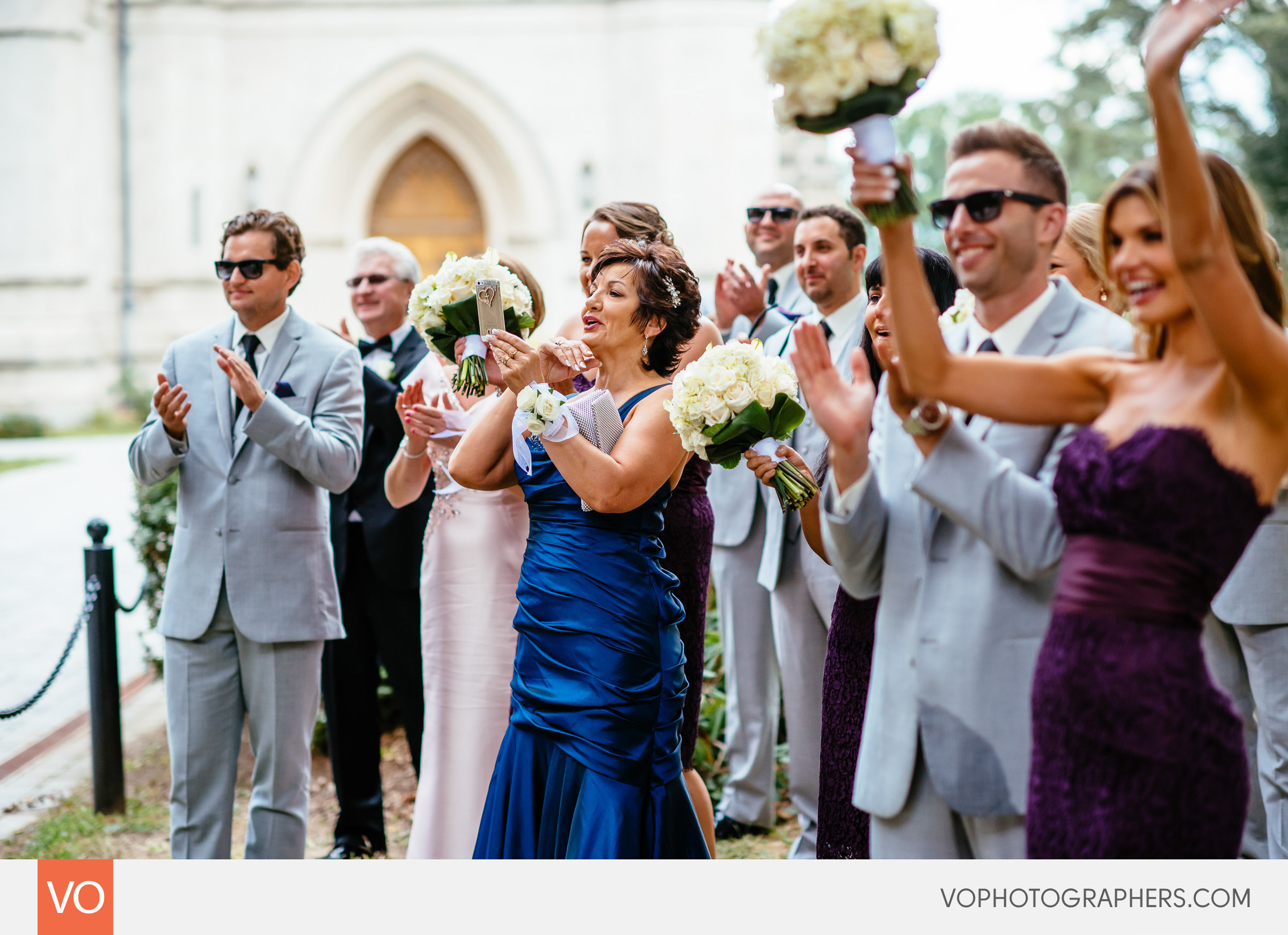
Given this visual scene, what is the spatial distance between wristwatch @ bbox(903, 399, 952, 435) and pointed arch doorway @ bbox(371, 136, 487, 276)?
683 inches

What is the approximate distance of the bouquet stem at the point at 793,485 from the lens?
125 inches

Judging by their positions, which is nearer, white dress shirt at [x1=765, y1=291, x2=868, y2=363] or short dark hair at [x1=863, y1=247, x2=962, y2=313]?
short dark hair at [x1=863, y1=247, x2=962, y2=313]

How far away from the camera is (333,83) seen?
59.0 ft

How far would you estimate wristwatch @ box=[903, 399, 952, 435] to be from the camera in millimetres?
2301

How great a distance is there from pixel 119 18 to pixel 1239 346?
1940 centimetres

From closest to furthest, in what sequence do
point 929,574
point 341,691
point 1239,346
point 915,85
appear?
point 1239,346
point 915,85
point 929,574
point 341,691

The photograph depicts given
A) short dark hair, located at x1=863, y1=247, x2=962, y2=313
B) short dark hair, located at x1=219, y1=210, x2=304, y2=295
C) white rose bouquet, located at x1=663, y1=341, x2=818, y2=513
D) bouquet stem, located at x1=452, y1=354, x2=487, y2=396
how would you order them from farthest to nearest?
short dark hair, located at x1=219, y1=210, x2=304, y2=295
bouquet stem, located at x1=452, y1=354, x2=487, y2=396
short dark hair, located at x1=863, y1=247, x2=962, y2=313
white rose bouquet, located at x1=663, y1=341, x2=818, y2=513

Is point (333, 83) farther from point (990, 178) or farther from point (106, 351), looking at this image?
point (990, 178)

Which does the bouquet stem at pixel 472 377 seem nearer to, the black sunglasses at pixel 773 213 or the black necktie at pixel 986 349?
the black necktie at pixel 986 349

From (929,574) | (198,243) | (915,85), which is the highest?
(198,243)

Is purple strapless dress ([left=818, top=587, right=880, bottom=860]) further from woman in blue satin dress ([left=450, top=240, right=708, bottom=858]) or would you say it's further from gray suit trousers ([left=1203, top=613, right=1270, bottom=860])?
gray suit trousers ([left=1203, top=613, right=1270, bottom=860])

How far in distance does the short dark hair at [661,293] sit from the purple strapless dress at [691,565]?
0.72m

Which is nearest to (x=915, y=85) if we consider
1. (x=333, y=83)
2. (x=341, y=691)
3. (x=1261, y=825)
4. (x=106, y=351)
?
(x=1261, y=825)
